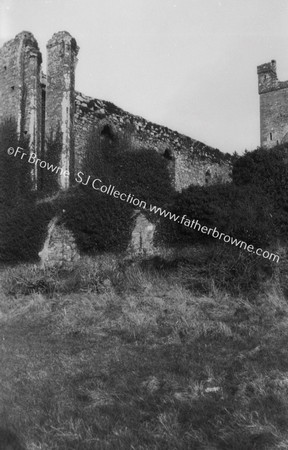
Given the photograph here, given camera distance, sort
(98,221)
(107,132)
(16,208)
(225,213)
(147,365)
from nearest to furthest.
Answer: (147,365) → (225,213) → (98,221) → (16,208) → (107,132)

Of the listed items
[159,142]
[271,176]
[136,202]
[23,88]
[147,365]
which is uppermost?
[23,88]

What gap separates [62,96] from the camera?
18.6 metres

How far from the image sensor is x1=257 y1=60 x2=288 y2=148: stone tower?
3145 centimetres

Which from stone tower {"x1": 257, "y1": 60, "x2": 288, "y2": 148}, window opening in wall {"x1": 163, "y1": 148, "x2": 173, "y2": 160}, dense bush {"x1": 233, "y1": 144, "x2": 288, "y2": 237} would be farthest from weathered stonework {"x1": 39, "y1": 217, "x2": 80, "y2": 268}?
stone tower {"x1": 257, "y1": 60, "x2": 288, "y2": 148}

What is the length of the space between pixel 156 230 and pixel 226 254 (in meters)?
3.13

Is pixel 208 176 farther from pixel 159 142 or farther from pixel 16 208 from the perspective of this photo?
pixel 16 208

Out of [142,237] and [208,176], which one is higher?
[208,176]

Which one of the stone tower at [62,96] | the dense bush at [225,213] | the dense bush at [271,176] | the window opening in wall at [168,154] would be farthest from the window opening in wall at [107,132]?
the dense bush at [225,213]

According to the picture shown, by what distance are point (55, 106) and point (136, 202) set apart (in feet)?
15.3

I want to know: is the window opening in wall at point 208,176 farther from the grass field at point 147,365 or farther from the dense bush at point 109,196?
the grass field at point 147,365

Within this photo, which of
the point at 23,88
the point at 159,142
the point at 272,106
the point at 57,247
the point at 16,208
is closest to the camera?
the point at 57,247

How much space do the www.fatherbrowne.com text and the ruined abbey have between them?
251 mm

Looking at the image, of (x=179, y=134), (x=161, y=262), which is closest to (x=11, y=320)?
(x=161, y=262)

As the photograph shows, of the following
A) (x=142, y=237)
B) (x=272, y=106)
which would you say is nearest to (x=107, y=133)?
(x=142, y=237)
